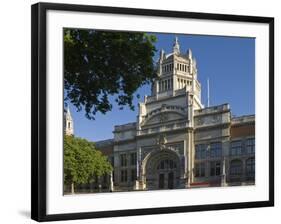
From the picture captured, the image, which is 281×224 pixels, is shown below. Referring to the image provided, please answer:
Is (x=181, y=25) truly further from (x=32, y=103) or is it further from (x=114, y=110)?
(x=32, y=103)

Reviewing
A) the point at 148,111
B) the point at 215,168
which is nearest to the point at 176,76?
the point at 148,111

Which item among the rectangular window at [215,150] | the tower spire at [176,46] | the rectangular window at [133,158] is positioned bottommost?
the rectangular window at [133,158]

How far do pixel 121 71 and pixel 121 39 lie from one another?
13.8 inches

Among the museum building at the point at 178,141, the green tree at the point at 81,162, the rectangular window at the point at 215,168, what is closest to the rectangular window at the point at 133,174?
the museum building at the point at 178,141

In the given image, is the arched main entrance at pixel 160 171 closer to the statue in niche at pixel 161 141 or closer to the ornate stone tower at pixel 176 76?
the statue in niche at pixel 161 141

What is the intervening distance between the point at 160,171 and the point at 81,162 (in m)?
0.92

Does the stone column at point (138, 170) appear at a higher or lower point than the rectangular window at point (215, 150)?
lower

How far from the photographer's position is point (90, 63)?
776cm

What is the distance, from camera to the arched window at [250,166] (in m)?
8.62

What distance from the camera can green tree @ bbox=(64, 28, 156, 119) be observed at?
761 cm

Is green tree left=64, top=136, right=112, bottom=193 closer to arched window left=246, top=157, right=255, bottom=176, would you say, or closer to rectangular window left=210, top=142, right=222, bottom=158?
rectangular window left=210, top=142, right=222, bottom=158

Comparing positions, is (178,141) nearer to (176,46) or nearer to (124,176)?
(124,176)

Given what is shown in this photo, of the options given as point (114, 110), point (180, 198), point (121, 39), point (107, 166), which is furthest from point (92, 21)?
point (180, 198)

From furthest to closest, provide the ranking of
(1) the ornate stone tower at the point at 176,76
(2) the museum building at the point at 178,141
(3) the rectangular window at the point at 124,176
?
(1) the ornate stone tower at the point at 176,76 → (2) the museum building at the point at 178,141 → (3) the rectangular window at the point at 124,176
